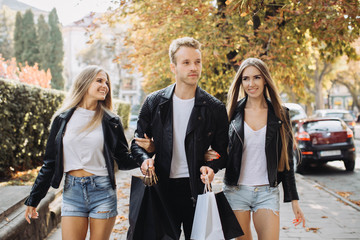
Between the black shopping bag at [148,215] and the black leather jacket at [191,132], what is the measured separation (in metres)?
0.16

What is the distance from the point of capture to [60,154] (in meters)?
2.92

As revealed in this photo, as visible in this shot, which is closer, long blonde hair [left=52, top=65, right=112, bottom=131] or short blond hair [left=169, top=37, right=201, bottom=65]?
short blond hair [left=169, top=37, right=201, bottom=65]

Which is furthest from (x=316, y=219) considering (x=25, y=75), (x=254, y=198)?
(x=25, y=75)

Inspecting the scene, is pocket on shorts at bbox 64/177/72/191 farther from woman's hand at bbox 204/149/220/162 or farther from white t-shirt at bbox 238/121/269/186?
white t-shirt at bbox 238/121/269/186

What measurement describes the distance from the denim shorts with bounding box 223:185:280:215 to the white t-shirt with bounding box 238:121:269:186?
52mm

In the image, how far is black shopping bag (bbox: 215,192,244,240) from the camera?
2551mm

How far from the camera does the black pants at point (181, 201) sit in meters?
2.75

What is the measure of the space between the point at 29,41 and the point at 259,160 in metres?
50.8

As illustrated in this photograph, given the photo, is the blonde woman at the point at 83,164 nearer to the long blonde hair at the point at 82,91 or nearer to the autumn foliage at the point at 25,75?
the long blonde hair at the point at 82,91

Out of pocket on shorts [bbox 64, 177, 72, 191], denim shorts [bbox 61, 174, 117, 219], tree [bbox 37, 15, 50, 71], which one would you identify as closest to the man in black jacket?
denim shorts [bbox 61, 174, 117, 219]

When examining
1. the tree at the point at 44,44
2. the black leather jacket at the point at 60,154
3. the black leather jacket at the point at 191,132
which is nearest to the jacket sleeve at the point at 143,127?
the black leather jacket at the point at 191,132

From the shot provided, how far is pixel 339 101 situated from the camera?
249 ft

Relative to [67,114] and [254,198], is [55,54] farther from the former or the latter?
[254,198]

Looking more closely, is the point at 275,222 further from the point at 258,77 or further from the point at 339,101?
the point at 339,101
